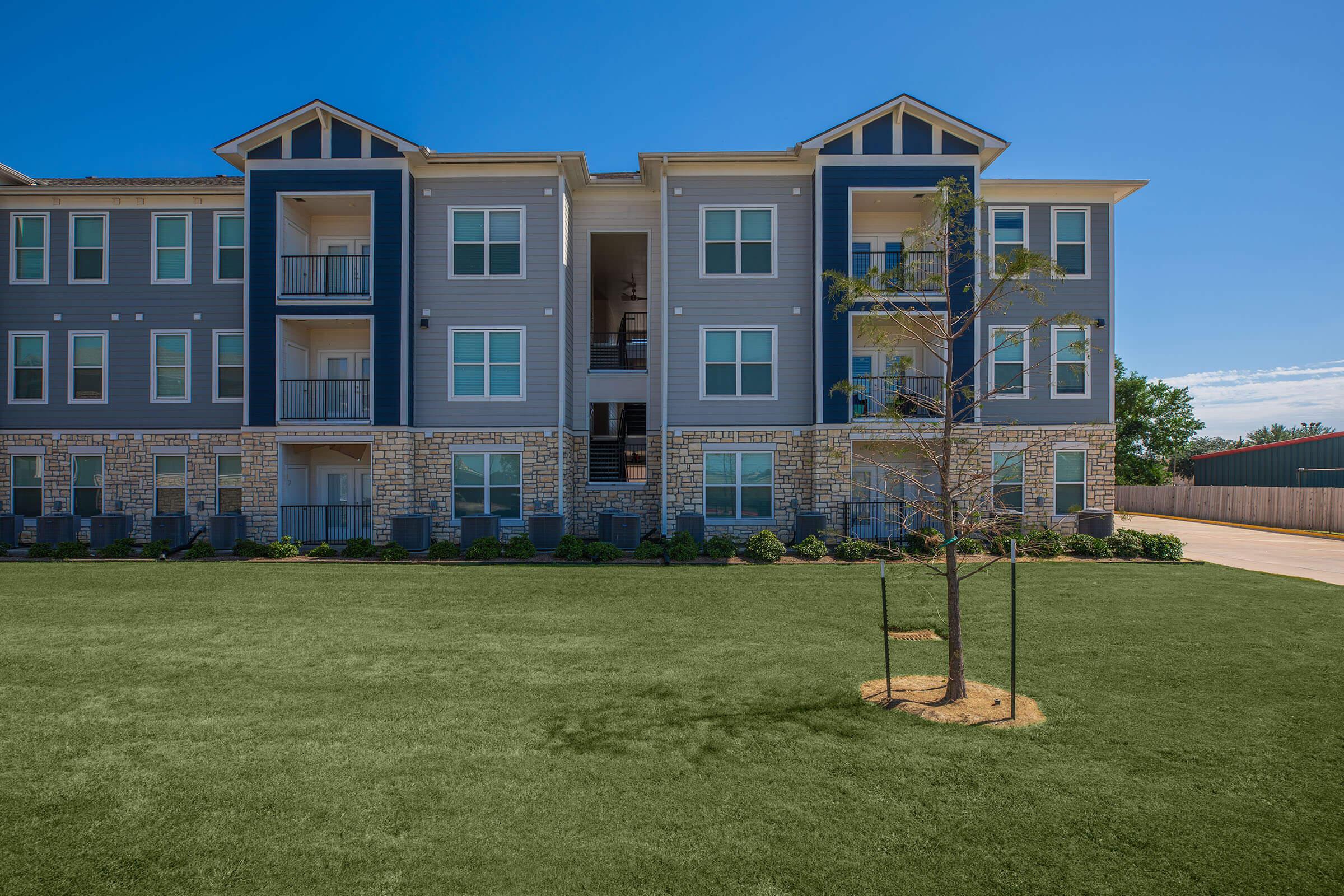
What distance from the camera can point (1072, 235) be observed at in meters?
19.4

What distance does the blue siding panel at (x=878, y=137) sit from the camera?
17.8 meters

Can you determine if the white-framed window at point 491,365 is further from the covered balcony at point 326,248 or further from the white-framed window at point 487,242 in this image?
the covered balcony at point 326,248

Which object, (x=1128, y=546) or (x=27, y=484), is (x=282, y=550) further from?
(x=1128, y=546)

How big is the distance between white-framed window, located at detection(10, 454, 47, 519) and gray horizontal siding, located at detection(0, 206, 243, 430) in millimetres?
895

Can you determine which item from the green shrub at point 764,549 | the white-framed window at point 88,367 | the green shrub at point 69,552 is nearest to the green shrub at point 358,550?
the green shrub at point 69,552

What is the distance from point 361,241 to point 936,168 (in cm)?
1513

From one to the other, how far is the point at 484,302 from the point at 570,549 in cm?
692

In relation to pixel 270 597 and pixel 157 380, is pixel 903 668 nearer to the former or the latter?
pixel 270 597

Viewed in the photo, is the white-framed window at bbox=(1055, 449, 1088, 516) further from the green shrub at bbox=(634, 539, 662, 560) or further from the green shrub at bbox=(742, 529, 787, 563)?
the green shrub at bbox=(634, 539, 662, 560)

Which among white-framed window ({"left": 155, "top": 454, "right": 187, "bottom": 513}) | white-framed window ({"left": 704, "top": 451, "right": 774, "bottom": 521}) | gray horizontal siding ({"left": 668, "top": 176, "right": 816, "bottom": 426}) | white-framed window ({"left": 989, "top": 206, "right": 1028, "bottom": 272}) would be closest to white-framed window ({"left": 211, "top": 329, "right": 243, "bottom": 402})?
white-framed window ({"left": 155, "top": 454, "right": 187, "bottom": 513})

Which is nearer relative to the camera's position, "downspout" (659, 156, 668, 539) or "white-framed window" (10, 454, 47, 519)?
"downspout" (659, 156, 668, 539)

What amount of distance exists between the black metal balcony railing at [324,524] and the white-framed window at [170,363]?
460cm

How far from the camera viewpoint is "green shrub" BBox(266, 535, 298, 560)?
631 inches

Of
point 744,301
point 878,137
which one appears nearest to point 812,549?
point 744,301
